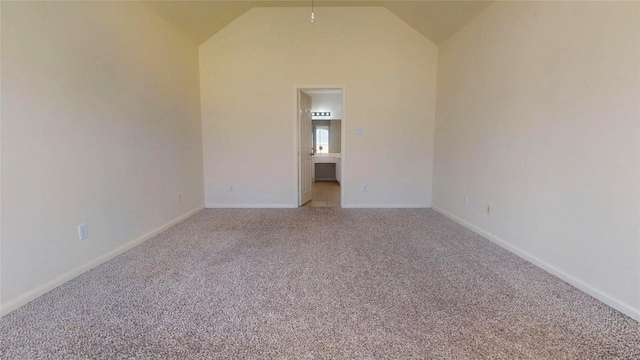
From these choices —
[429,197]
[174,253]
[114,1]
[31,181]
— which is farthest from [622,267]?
[114,1]

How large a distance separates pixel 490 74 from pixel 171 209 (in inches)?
156

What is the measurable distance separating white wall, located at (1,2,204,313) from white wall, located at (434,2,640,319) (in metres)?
3.64

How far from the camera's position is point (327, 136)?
27.6 ft

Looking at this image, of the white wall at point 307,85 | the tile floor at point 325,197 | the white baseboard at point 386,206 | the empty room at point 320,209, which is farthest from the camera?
the tile floor at point 325,197

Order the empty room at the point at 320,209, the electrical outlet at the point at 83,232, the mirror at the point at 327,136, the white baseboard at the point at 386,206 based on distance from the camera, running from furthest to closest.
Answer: the mirror at the point at 327,136
the white baseboard at the point at 386,206
the electrical outlet at the point at 83,232
the empty room at the point at 320,209

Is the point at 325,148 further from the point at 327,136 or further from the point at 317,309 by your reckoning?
the point at 317,309

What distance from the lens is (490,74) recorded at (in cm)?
299

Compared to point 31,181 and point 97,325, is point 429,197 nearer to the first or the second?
point 97,325

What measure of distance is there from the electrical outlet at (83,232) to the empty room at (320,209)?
21 mm

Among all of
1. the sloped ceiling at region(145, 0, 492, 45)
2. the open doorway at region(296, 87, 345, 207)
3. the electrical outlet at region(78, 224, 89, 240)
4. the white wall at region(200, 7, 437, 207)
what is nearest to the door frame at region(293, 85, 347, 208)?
the white wall at region(200, 7, 437, 207)

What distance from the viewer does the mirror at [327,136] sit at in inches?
328

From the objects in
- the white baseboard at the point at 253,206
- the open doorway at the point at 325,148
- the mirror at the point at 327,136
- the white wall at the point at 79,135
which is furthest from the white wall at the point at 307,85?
the mirror at the point at 327,136

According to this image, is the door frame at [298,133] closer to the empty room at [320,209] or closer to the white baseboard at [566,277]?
the empty room at [320,209]

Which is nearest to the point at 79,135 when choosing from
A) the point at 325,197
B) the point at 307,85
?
the point at 307,85
